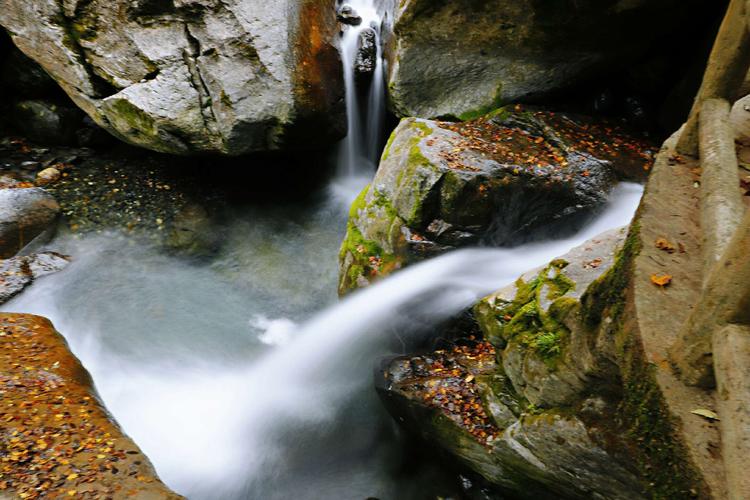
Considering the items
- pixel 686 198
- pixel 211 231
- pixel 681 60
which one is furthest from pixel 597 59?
pixel 211 231

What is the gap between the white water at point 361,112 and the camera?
8.81 metres

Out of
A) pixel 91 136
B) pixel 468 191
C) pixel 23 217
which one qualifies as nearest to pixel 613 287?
pixel 468 191

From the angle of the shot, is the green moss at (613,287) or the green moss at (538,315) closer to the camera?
the green moss at (613,287)

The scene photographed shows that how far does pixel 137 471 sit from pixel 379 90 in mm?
7331

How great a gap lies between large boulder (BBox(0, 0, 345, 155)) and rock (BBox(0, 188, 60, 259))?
2033mm

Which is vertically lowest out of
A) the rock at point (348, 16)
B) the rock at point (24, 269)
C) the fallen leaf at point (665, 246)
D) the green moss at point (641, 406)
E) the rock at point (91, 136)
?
the rock at point (24, 269)

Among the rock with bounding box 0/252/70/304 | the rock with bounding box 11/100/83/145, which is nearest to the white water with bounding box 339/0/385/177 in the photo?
the rock with bounding box 0/252/70/304

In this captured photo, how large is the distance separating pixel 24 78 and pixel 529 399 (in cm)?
1171

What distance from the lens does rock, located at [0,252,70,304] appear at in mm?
7328

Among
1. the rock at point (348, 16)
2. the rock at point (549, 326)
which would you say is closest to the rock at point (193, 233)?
the rock at point (348, 16)

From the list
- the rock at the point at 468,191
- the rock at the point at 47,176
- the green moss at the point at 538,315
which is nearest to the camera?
the green moss at the point at 538,315

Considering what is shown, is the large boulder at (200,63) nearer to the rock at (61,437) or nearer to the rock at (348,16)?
the rock at (348,16)

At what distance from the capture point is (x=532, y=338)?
13.0ft

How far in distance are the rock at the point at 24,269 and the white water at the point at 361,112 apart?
5374mm
